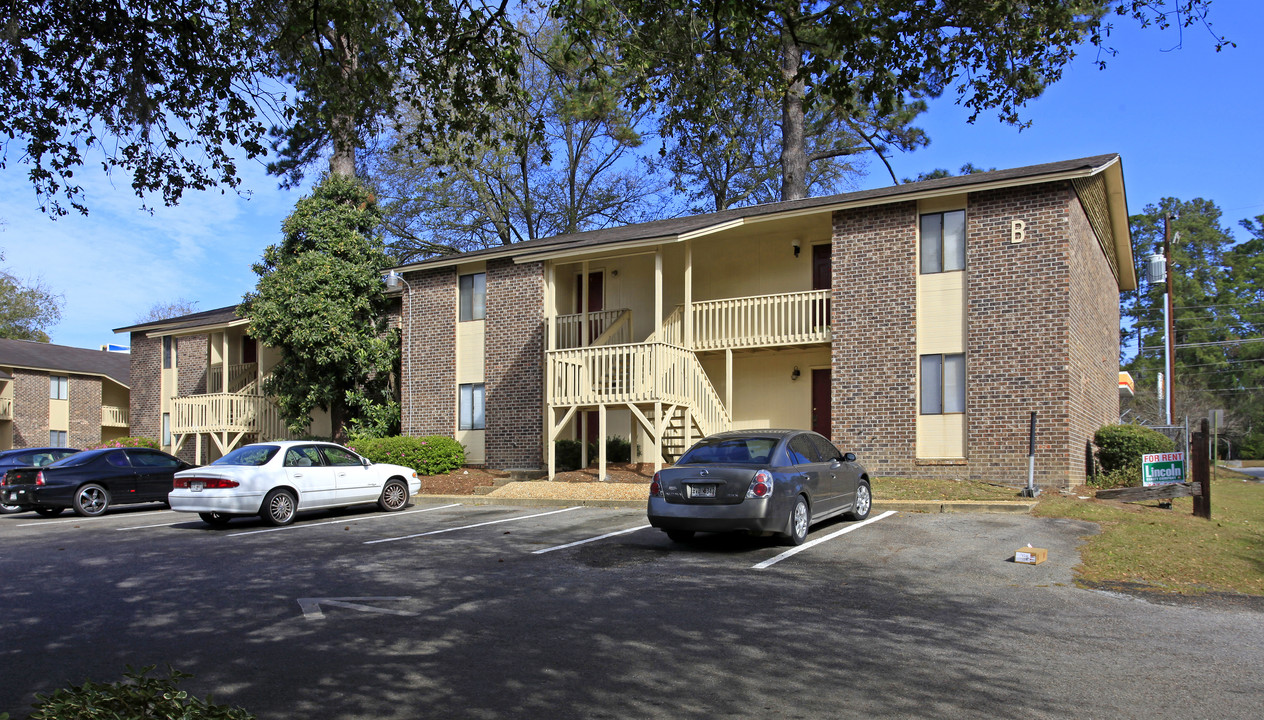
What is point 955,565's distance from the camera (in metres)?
10.1

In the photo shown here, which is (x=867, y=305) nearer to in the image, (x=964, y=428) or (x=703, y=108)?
(x=964, y=428)

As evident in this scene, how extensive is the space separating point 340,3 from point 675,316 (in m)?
13.3

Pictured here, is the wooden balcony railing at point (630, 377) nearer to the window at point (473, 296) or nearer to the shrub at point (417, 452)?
the shrub at point (417, 452)

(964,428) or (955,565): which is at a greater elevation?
(964,428)

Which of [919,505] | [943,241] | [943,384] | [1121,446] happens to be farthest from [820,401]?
[919,505]

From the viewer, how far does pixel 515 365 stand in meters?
23.3

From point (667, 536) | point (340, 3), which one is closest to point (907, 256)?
point (667, 536)

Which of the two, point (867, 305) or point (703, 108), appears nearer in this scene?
point (703, 108)

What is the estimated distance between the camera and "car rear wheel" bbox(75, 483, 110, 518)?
57.2 ft

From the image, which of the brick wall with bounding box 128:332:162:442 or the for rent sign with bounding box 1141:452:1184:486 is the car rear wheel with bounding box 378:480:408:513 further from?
the brick wall with bounding box 128:332:162:442

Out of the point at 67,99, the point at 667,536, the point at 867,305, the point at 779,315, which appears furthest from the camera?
the point at 779,315

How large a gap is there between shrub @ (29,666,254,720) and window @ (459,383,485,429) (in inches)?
769

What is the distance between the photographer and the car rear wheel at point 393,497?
54.5 ft

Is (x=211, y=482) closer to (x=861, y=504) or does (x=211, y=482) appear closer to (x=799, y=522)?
(x=799, y=522)
